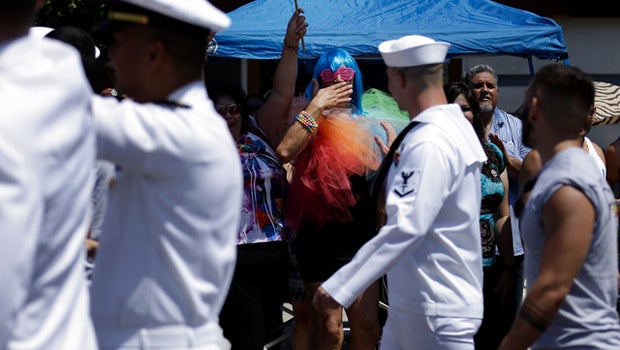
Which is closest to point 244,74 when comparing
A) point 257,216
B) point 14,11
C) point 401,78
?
point 257,216

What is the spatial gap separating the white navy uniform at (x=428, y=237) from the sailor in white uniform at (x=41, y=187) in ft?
5.97

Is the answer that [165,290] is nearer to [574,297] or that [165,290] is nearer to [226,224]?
[226,224]

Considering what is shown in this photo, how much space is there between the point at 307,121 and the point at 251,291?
0.98 metres

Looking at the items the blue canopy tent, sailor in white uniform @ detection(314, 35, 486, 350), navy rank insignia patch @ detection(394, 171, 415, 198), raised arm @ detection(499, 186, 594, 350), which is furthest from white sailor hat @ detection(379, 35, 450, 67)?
the blue canopy tent

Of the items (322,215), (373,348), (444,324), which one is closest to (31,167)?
(444,324)

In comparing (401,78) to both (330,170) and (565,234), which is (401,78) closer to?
(565,234)

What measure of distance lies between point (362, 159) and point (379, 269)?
1994 mm

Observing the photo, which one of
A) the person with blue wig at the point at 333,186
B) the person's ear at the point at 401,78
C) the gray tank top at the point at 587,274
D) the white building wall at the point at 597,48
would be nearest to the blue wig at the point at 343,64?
the person with blue wig at the point at 333,186

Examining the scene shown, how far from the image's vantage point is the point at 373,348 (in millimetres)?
6309

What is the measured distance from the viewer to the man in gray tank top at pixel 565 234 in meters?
3.38

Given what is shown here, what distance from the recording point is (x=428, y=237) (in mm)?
4254

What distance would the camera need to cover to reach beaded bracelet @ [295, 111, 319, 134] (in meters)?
5.88

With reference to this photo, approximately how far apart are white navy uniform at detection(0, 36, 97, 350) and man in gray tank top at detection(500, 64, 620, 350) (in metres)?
1.58

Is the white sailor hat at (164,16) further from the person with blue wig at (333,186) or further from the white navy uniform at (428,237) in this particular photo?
the person with blue wig at (333,186)
